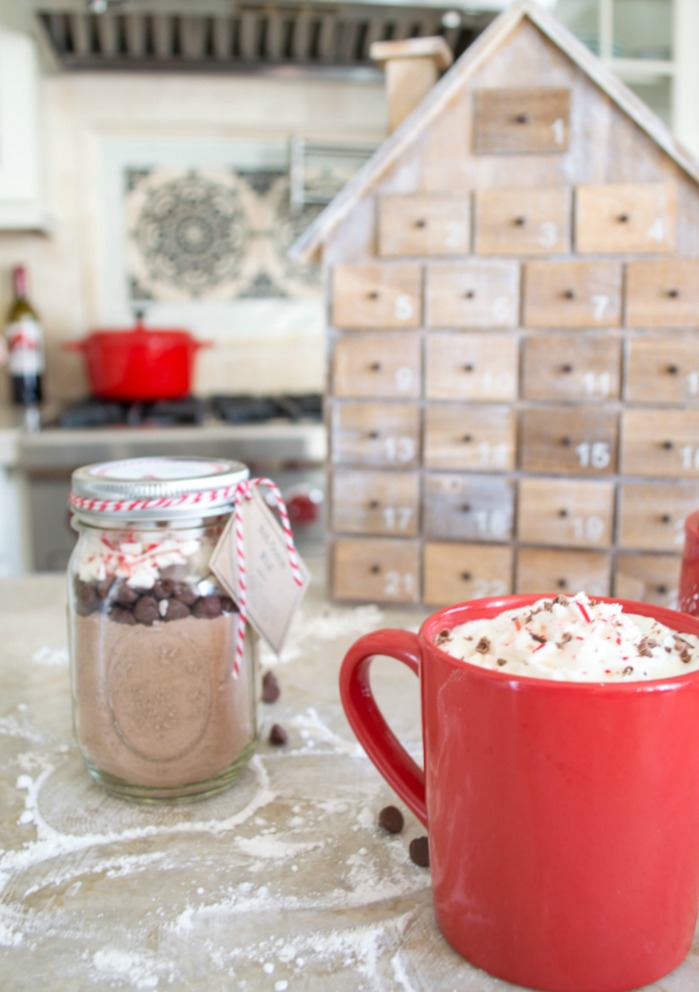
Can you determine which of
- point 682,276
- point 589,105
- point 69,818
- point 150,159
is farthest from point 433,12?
point 69,818

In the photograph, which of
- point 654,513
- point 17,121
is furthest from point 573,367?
point 17,121

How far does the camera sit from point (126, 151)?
254 cm

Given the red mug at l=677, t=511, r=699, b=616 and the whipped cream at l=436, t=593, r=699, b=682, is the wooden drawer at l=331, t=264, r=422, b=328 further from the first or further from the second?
the whipped cream at l=436, t=593, r=699, b=682

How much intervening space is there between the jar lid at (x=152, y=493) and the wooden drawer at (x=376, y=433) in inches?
20.1

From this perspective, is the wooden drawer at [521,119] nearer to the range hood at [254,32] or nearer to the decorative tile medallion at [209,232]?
the range hood at [254,32]

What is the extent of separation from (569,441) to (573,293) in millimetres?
175

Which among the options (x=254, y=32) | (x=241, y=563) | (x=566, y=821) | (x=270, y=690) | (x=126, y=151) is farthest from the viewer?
(x=126, y=151)

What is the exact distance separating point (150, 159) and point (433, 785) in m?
2.39

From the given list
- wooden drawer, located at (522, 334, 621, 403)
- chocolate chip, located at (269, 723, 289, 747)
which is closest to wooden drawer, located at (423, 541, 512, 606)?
wooden drawer, located at (522, 334, 621, 403)

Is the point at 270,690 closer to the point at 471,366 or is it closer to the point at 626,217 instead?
the point at 471,366

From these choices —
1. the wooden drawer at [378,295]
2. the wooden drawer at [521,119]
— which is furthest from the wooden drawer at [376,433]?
the wooden drawer at [521,119]

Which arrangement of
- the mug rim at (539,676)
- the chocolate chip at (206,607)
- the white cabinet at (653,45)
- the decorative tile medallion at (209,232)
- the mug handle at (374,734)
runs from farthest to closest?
the decorative tile medallion at (209,232) → the white cabinet at (653,45) → the chocolate chip at (206,607) → the mug handle at (374,734) → the mug rim at (539,676)

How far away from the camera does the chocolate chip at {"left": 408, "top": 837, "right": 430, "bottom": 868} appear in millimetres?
561

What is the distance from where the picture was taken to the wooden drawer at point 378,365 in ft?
3.77
